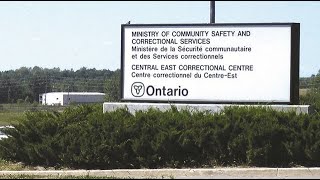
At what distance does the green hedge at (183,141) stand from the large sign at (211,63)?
0.98 meters

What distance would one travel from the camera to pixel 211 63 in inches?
504

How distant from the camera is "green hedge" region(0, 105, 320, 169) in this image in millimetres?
11047

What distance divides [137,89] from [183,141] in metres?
2.47

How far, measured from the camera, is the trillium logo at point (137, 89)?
13219mm

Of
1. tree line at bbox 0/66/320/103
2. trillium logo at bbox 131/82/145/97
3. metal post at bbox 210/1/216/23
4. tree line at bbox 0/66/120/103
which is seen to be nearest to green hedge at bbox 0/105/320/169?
trillium logo at bbox 131/82/145/97

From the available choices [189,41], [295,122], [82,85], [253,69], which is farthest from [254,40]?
[82,85]

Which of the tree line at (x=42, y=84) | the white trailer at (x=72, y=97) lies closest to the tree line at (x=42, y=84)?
the tree line at (x=42, y=84)

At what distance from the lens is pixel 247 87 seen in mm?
12633

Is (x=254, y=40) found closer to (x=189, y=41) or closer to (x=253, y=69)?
(x=253, y=69)

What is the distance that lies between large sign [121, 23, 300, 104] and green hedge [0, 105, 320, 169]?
0.98m

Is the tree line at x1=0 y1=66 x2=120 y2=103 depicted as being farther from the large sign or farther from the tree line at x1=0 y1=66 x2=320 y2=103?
the large sign

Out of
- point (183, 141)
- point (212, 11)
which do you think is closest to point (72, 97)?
point (212, 11)

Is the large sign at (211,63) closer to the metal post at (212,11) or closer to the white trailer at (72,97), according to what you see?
the metal post at (212,11)

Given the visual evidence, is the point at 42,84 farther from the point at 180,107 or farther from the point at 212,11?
the point at 180,107
